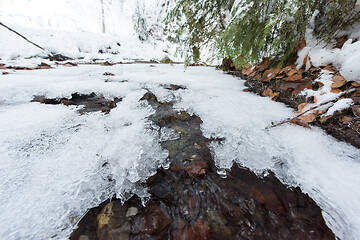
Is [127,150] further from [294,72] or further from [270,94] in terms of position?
[294,72]

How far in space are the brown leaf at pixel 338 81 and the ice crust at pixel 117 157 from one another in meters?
0.38

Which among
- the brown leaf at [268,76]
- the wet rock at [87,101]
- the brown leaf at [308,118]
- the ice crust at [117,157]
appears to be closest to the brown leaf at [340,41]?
the brown leaf at [268,76]

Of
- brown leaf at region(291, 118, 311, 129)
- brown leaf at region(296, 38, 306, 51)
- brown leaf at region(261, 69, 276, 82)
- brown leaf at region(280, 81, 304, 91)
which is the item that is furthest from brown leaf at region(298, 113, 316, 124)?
brown leaf at region(296, 38, 306, 51)

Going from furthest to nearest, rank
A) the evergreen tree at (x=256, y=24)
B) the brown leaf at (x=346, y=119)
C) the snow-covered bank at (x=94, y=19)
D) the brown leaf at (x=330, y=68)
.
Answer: the snow-covered bank at (x=94, y=19) → the evergreen tree at (x=256, y=24) → the brown leaf at (x=330, y=68) → the brown leaf at (x=346, y=119)

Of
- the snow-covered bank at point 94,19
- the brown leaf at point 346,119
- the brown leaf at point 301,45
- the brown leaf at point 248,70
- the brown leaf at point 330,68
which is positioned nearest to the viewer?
the brown leaf at point 346,119

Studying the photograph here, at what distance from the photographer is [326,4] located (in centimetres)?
155

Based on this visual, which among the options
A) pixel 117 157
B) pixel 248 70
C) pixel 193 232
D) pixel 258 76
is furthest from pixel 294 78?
pixel 117 157

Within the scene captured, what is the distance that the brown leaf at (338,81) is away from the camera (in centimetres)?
116

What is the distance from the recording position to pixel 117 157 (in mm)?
902

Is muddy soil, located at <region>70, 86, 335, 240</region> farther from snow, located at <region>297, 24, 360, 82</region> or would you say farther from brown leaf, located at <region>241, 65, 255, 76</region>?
brown leaf, located at <region>241, 65, 255, 76</region>

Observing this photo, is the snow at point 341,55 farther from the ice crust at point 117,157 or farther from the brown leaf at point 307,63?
the ice crust at point 117,157

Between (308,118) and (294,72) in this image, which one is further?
(294,72)

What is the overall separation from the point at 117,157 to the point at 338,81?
6.09ft

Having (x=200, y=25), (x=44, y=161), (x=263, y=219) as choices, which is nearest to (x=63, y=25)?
(x=200, y=25)
